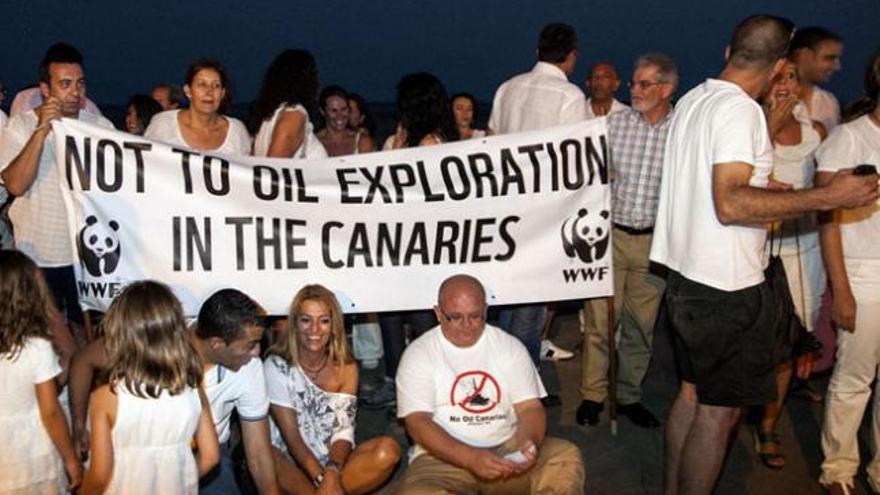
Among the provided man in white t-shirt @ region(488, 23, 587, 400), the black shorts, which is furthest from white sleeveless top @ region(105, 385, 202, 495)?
Answer: man in white t-shirt @ region(488, 23, 587, 400)

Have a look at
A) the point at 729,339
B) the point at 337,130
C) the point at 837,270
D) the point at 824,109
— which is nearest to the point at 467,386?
the point at 729,339

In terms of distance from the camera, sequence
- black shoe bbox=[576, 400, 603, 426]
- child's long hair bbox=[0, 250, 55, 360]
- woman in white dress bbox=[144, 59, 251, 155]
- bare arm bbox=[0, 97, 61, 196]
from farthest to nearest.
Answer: black shoe bbox=[576, 400, 603, 426] → woman in white dress bbox=[144, 59, 251, 155] → bare arm bbox=[0, 97, 61, 196] → child's long hair bbox=[0, 250, 55, 360]

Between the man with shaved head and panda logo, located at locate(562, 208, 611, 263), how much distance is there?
2.45 m

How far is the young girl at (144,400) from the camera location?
13.7 ft

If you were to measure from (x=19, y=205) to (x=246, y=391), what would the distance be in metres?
1.83

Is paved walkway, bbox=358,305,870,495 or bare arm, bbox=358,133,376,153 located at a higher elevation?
bare arm, bbox=358,133,376,153

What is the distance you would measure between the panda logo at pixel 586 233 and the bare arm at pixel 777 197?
1678 millimetres

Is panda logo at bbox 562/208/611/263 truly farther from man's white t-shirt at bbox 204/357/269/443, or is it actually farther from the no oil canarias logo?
man's white t-shirt at bbox 204/357/269/443

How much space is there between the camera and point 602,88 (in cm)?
857

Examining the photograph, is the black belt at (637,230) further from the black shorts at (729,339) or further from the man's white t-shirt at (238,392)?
the man's white t-shirt at (238,392)

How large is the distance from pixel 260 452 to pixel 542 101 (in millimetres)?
2807

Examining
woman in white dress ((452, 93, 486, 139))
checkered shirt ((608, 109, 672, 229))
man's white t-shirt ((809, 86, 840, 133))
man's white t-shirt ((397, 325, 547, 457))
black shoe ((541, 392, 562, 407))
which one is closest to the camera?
man's white t-shirt ((397, 325, 547, 457))

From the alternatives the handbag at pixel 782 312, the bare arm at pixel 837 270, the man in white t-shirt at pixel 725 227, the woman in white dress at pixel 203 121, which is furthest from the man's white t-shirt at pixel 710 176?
the woman in white dress at pixel 203 121

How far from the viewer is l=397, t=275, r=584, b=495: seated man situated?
16.3 feet
